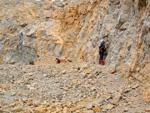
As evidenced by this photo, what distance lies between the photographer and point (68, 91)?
6.49 metres

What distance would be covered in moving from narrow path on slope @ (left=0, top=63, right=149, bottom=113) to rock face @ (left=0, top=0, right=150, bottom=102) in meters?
0.83

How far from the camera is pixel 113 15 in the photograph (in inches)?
444

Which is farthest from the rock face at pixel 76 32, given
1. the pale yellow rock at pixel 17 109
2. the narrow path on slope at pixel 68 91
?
the pale yellow rock at pixel 17 109

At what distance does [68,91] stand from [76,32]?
11.7 meters

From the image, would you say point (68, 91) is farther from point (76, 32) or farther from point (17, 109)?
point (76, 32)

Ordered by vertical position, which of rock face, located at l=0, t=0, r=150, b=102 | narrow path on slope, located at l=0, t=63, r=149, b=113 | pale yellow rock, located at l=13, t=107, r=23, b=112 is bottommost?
pale yellow rock, located at l=13, t=107, r=23, b=112

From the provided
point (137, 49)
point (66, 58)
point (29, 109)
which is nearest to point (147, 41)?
point (137, 49)

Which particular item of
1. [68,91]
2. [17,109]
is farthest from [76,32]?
[17,109]

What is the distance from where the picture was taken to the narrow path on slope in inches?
210

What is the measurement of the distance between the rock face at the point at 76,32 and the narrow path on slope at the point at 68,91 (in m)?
0.83

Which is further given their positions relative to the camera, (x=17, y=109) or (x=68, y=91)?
(x=68, y=91)

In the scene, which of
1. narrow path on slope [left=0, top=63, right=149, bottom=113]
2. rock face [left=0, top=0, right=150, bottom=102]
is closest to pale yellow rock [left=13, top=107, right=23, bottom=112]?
narrow path on slope [left=0, top=63, right=149, bottom=113]

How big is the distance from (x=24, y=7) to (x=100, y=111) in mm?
20191

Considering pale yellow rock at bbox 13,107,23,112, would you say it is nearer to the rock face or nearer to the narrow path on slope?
the narrow path on slope
